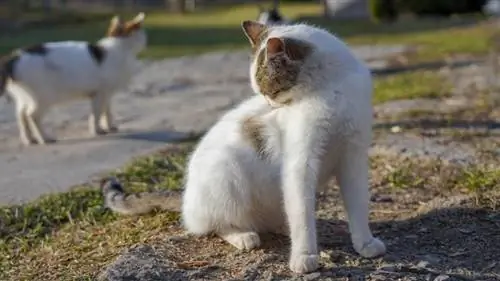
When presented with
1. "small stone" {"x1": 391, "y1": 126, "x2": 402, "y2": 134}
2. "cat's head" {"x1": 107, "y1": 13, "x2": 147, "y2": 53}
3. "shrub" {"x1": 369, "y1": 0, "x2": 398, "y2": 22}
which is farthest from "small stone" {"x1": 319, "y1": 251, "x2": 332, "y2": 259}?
"shrub" {"x1": 369, "y1": 0, "x2": 398, "y2": 22}

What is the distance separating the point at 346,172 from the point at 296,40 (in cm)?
63

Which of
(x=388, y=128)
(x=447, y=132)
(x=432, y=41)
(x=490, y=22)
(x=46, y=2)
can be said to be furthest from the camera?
(x=46, y=2)

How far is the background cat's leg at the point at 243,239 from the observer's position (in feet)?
13.8

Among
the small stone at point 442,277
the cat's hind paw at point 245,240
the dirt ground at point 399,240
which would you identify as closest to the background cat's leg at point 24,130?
the dirt ground at point 399,240

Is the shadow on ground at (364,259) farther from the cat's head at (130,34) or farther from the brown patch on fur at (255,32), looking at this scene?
the cat's head at (130,34)

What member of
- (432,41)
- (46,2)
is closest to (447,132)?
(432,41)

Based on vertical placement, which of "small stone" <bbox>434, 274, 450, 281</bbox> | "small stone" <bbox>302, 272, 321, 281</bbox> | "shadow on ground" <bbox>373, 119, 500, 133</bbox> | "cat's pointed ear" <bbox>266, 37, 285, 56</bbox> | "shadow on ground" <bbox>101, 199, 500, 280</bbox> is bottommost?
"shadow on ground" <bbox>373, 119, 500, 133</bbox>

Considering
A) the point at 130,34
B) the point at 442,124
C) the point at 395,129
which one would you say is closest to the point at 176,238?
the point at 395,129

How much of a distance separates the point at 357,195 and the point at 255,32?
896mm

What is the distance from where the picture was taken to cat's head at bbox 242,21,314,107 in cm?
381

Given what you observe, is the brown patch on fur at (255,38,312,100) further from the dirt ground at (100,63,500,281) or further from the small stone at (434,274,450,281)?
the small stone at (434,274,450,281)

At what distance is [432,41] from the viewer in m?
20.4

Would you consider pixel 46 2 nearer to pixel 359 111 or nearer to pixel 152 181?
pixel 152 181

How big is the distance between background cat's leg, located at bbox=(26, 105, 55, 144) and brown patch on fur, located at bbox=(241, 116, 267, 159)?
5.22 m
